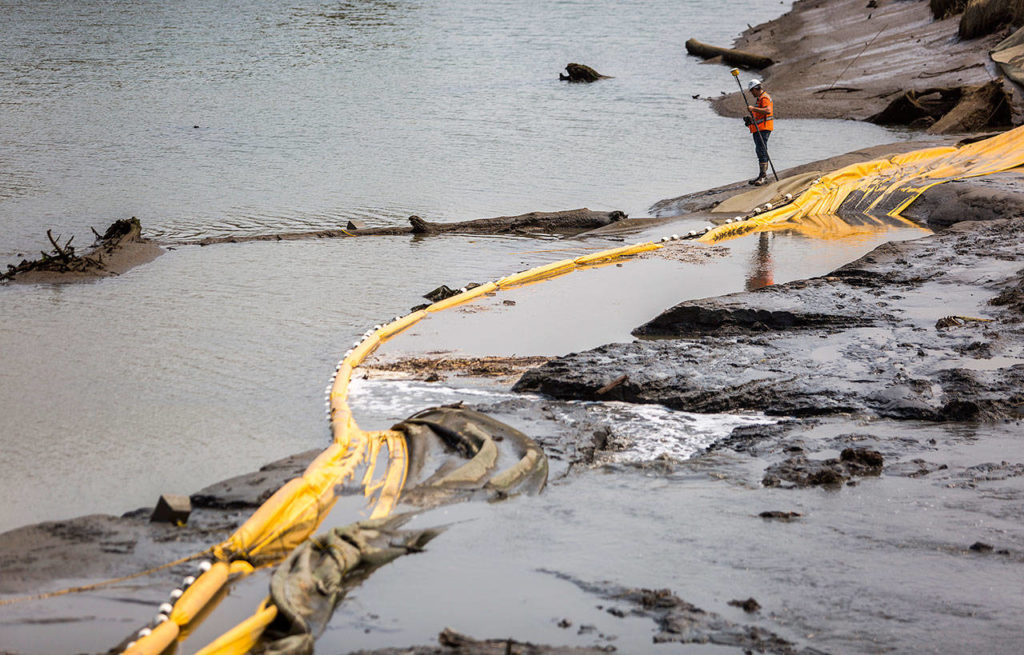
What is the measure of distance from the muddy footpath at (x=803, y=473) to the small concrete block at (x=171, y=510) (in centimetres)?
5

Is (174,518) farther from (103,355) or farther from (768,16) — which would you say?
(768,16)

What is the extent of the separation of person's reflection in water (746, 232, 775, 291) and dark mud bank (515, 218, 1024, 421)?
27.7 inches

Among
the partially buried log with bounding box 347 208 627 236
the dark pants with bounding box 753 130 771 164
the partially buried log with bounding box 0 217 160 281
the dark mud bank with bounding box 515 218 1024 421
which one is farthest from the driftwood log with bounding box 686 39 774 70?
the partially buried log with bounding box 0 217 160 281

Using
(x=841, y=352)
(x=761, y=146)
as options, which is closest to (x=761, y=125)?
(x=761, y=146)

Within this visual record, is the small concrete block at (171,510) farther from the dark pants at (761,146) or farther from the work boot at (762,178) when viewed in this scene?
the dark pants at (761,146)

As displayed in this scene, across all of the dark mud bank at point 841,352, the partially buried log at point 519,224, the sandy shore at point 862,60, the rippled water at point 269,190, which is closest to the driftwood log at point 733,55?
the sandy shore at point 862,60

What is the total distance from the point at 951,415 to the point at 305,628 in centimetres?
436

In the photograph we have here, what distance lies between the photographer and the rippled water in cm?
726

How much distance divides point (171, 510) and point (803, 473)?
351cm

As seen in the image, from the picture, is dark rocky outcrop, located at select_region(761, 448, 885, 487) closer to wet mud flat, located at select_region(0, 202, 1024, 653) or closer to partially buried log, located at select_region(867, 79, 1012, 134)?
wet mud flat, located at select_region(0, 202, 1024, 653)

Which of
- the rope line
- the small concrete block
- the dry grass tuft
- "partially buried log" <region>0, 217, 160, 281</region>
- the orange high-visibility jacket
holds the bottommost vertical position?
the rope line

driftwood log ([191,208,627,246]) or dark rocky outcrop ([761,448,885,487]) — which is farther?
driftwood log ([191,208,627,246])

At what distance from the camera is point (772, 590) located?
4.76 metres

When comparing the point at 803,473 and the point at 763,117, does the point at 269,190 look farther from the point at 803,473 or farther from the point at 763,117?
the point at 803,473
